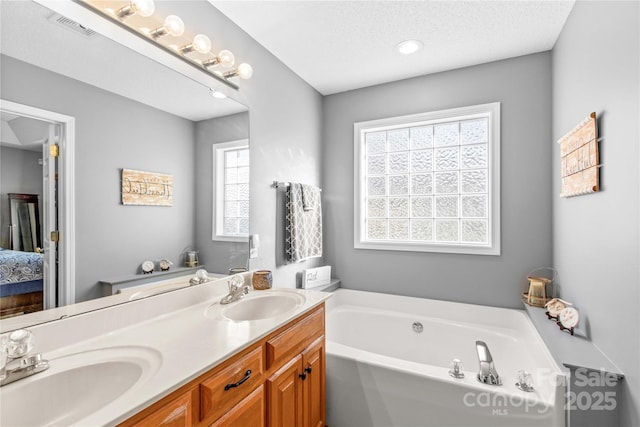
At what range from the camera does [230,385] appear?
104 cm

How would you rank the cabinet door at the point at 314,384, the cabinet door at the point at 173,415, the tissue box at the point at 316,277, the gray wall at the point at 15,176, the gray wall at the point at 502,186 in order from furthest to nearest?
the tissue box at the point at 316,277 < the gray wall at the point at 502,186 < the cabinet door at the point at 314,384 < the gray wall at the point at 15,176 < the cabinet door at the point at 173,415

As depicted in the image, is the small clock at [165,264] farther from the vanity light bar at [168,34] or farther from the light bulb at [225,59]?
the light bulb at [225,59]

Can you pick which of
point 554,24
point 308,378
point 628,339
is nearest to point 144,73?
point 308,378

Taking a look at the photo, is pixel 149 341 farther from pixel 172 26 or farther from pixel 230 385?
pixel 172 26

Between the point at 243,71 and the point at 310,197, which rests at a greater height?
the point at 243,71

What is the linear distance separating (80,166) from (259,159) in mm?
1166

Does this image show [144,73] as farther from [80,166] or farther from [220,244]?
[220,244]

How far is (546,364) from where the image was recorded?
5.56ft

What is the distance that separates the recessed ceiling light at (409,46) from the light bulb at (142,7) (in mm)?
1665

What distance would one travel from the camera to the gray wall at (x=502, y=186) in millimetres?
2379

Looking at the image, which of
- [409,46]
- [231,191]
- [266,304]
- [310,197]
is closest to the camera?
[266,304]

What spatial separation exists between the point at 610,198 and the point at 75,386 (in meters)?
2.21

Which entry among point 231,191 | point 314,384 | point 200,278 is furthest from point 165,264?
point 314,384

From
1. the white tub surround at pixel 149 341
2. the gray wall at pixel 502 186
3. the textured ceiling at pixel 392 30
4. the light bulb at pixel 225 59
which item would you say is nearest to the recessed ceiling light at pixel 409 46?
the textured ceiling at pixel 392 30
